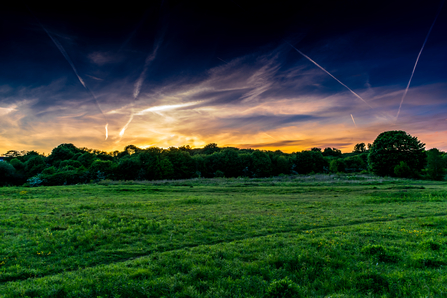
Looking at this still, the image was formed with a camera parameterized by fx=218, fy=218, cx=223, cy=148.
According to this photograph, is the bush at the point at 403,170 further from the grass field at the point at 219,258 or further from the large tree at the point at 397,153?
the grass field at the point at 219,258

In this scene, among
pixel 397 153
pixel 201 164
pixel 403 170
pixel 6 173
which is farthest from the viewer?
pixel 201 164

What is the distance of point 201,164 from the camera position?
98375mm

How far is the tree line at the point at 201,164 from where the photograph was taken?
211ft

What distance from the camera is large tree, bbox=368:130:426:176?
64.5 metres

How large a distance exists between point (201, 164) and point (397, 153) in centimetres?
7051

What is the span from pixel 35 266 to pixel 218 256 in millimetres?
7340

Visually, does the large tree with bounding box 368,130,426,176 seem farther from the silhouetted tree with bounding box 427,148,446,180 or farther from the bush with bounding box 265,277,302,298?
the bush with bounding box 265,277,302,298

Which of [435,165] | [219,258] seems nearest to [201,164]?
[435,165]

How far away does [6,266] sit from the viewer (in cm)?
859

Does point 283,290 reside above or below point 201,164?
below

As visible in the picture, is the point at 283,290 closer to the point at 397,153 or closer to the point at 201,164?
the point at 397,153

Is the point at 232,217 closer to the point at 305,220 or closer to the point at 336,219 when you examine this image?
the point at 305,220

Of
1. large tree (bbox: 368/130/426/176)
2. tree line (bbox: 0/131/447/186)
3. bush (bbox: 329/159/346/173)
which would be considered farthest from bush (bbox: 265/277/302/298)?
bush (bbox: 329/159/346/173)

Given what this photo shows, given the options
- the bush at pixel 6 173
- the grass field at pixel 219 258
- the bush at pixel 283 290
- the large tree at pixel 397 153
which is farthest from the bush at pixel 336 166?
the bush at pixel 6 173
